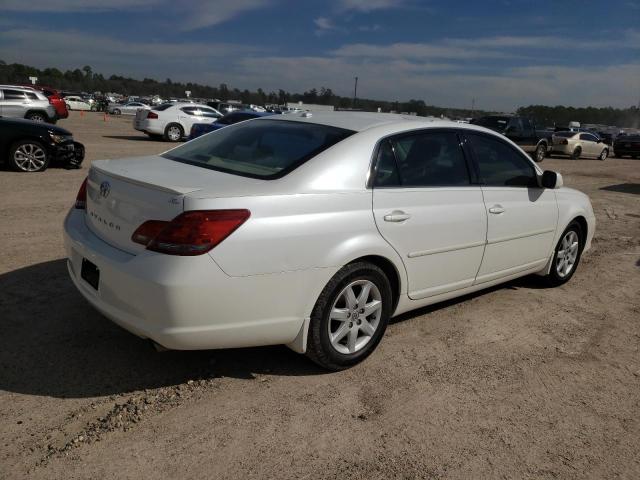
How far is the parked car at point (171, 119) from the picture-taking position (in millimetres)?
20500

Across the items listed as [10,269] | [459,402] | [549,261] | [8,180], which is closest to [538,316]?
[549,261]

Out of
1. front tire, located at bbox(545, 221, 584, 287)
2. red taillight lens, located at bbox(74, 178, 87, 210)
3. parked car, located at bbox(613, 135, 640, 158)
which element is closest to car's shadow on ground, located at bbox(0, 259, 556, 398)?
red taillight lens, located at bbox(74, 178, 87, 210)

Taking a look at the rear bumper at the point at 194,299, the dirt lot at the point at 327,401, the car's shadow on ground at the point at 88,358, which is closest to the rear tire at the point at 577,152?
the dirt lot at the point at 327,401

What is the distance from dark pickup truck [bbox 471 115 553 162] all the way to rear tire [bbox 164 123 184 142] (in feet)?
35.7

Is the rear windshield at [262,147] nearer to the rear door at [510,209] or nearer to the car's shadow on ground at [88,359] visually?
the car's shadow on ground at [88,359]

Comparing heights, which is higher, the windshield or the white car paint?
the windshield

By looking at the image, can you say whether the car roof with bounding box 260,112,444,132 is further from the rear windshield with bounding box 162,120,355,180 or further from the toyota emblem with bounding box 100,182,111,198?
the toyota emblem with bounding box 100,182,111,198

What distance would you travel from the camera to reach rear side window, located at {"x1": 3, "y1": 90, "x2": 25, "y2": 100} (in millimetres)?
19567

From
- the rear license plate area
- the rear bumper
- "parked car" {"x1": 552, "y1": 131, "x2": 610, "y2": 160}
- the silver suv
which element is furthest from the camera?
"parked car" {"x1": 552, "y1": 131, "x2": 610, "y2": 160}

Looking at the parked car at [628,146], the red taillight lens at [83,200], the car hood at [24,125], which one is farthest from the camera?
the parked car at [628,146]

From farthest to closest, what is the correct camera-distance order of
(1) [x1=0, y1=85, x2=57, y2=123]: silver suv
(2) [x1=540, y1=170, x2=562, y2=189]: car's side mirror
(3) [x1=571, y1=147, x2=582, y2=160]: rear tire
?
(3) [x1=571, y1=147, x2=582, y2=160]: rear tire < (1) [x1=0, y1=85, x2=57, y2=123]: silver suv < (2) [x1=540, y1=170, x2=562, y2=189]: car's side mirror

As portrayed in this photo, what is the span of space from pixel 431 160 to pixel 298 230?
4.62 ft

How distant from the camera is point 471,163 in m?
4.24

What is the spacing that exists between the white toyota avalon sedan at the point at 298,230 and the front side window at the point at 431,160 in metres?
0.01
